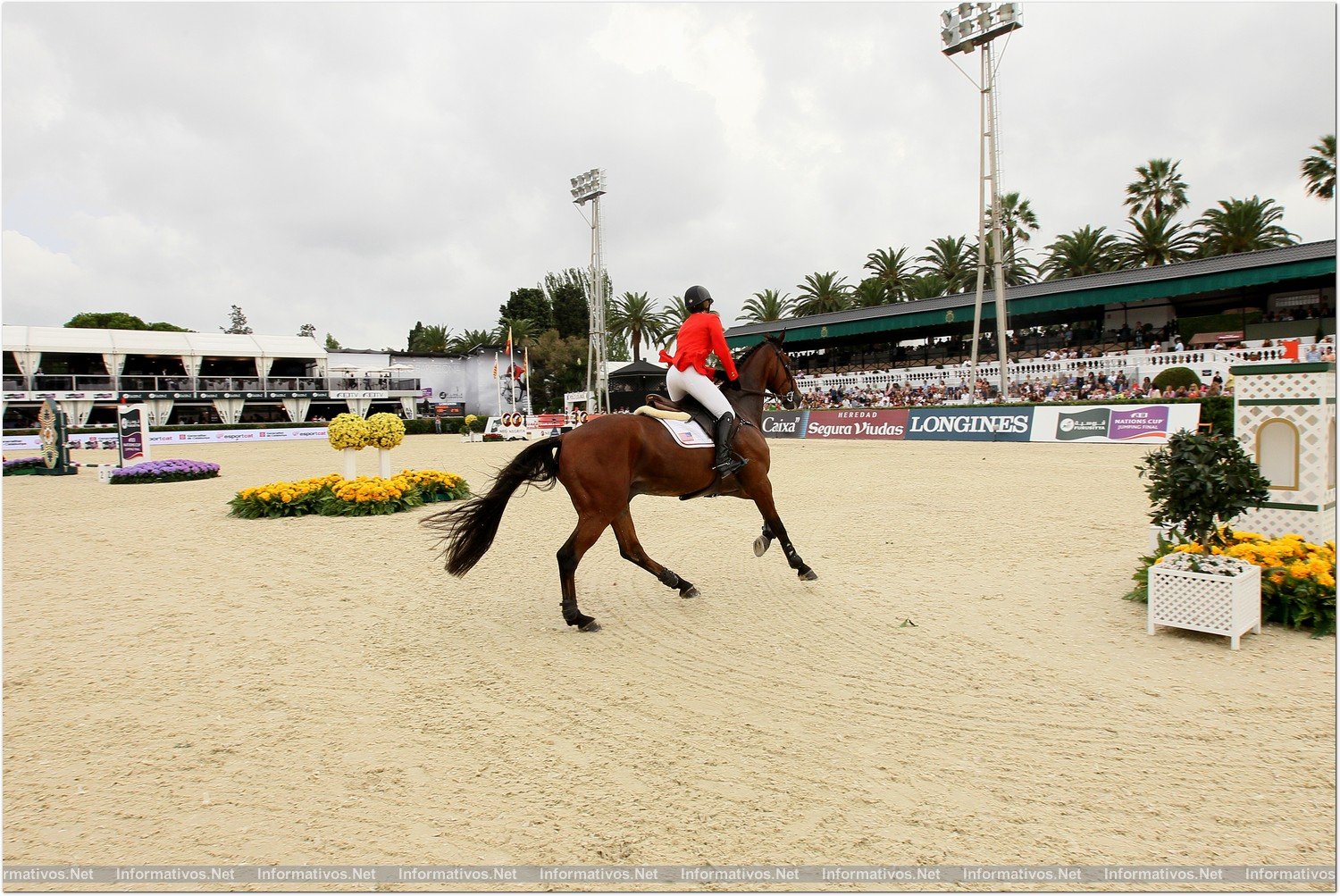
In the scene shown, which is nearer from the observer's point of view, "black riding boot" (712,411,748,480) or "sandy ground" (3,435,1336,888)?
"sandy ground" (3,435,1336,888)

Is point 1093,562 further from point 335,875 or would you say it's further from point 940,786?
point 335,875

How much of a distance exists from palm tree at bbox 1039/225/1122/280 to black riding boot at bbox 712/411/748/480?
47.0 metres

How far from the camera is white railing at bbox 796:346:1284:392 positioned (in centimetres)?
2686

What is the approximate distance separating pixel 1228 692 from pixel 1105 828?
1959 mm

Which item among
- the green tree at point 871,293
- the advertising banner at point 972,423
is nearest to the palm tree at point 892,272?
the green tree at point 871,293

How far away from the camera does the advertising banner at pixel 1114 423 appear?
19906 mm

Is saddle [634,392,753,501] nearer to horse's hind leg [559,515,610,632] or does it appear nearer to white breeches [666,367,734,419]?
white breeches [666,367,734,419]

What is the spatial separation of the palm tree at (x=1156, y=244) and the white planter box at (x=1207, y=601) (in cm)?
4639

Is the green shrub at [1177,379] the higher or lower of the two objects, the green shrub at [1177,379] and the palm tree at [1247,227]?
the lower

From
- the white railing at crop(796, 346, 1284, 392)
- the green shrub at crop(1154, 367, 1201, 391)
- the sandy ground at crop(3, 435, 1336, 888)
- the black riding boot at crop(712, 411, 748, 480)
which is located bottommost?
the sandy ground at crop(3, 435, 1336, 888)

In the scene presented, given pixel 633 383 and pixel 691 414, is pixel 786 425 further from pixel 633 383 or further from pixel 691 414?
pixel 691 414

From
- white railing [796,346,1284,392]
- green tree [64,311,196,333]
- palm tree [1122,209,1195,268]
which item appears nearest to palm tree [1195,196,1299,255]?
palm tree [1122,209,1195,268]

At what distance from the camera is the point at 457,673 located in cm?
466

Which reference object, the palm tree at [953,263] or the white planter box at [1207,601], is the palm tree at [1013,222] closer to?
the palm tree at [953,263]
